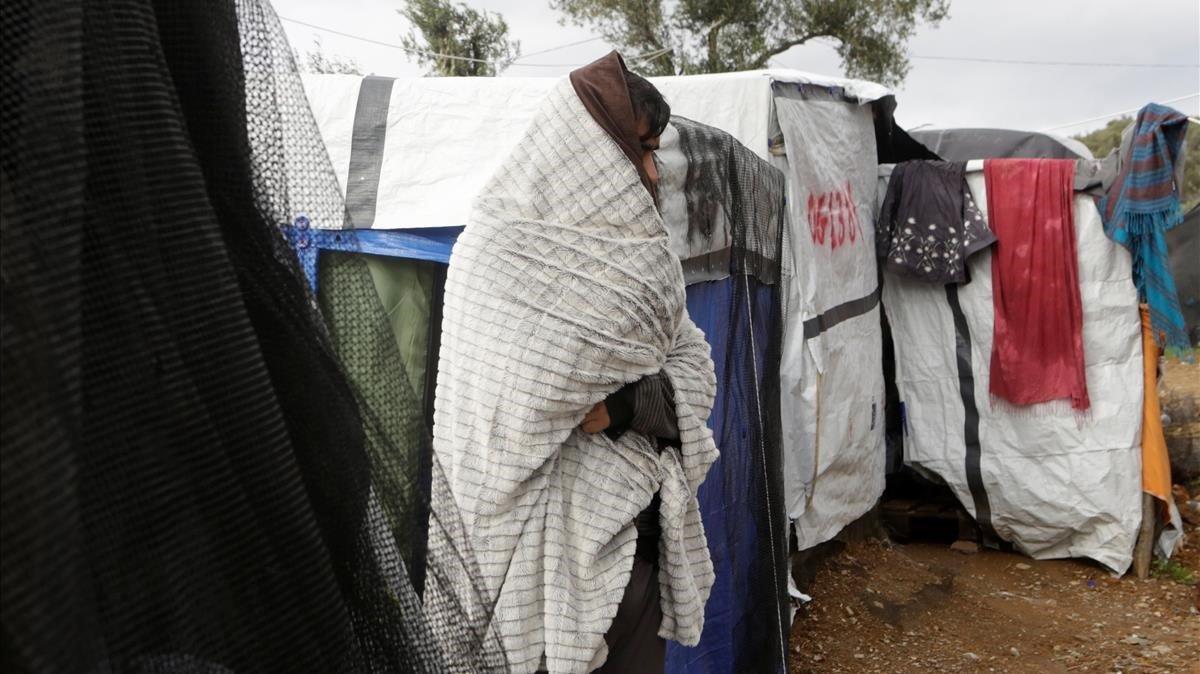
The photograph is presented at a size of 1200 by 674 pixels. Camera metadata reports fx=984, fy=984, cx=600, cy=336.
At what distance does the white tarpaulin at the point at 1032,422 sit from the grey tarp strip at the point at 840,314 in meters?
0.53

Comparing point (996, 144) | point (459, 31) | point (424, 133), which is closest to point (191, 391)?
point (424, 133)

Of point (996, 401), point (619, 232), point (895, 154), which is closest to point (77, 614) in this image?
point (619, 232)

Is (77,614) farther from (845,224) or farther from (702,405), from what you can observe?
(845,224)

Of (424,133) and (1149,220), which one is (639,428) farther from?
(1149,220)

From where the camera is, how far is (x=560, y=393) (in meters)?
1.99

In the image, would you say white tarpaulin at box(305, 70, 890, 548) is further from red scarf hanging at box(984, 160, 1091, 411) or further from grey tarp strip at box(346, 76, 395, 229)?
red scarf hanging at box(984, 160, 1091, 411)

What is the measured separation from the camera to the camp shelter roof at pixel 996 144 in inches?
307

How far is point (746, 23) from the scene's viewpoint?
17.9m

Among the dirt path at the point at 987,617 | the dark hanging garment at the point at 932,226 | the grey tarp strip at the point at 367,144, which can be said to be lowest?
the dirt path at the point at 987,617

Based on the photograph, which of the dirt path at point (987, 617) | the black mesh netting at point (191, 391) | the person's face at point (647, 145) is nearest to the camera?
the black mesh netting at point (191, 391)

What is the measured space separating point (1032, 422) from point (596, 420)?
466 cm

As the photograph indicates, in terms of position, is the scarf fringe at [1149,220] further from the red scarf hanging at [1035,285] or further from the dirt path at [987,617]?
the dirt path at [987,617]

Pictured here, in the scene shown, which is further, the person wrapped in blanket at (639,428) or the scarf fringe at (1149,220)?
the scarf fringe at (1149,220)

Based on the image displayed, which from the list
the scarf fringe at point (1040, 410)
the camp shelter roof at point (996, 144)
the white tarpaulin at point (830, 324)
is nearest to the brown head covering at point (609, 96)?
the white tarpaulin at point (830, 324)
